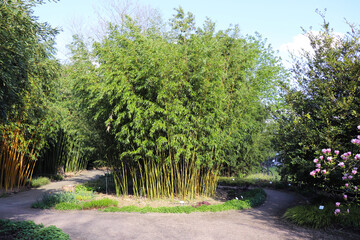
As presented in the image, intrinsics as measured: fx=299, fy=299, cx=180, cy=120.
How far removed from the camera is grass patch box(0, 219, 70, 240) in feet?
11.5

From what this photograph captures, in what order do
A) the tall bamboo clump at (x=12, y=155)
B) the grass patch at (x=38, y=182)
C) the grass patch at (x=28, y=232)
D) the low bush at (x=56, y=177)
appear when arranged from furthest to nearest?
the low bush at (x=56, y=177), the grass patch at (x=38, y=182), the tall bamboo clump at (x=12, y=155), the grass patch at (x=28, y=232)

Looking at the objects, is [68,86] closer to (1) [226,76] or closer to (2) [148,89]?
(2) [148,89]

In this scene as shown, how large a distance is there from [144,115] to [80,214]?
210 cm

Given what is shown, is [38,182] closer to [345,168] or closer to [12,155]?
[12,155]

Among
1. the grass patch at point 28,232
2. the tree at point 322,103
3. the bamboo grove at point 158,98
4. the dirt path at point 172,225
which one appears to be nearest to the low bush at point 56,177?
the bamboo grove at point 158,98

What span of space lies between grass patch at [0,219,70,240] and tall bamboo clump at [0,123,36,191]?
4223mm

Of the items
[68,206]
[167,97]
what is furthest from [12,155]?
[167,97]

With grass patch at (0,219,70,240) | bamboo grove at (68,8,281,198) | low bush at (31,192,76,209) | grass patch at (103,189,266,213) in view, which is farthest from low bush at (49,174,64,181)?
grass patch at (0,219,70,240)

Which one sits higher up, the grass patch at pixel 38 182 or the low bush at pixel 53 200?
the grass patch at pixel 38 182

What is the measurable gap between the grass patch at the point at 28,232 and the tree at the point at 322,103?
368 cm

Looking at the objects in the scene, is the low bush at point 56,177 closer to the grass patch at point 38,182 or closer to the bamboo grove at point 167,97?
the grass patch at point 38,182

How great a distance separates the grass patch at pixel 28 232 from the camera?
350 centimetres

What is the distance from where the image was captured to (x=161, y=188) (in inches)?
259

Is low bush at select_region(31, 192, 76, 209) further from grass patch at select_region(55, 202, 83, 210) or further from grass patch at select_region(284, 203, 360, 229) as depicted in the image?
grass patch at select_region(284, 203, 360, 229)
